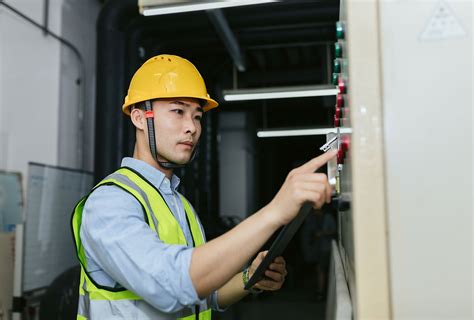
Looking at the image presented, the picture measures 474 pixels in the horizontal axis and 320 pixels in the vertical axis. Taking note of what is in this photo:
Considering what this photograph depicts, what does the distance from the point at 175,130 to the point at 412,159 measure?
0.86 metres

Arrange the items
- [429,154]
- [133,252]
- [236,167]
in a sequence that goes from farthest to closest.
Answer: [236,167]
[133,252]
[429,154]

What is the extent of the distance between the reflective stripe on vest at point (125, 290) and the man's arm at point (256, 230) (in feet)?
1.01

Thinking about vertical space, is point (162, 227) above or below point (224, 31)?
below

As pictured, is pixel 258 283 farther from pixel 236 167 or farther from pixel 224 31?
pixel 236 167

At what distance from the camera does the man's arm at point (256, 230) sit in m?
0.97

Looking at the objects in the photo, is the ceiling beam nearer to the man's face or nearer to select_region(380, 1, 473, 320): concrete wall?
the man's face

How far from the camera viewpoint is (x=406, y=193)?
0.84m

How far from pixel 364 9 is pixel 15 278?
326 cm

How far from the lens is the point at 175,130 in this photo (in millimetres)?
1500

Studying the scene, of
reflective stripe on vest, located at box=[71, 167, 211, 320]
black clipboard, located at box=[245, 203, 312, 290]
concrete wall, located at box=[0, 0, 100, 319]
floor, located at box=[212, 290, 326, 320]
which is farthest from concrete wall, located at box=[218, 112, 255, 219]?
black clipboard, located at box=[245, 203, 312, 290]

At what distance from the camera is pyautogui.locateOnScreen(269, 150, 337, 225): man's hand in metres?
0.96

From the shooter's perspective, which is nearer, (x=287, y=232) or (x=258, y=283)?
(x=287, y=232)

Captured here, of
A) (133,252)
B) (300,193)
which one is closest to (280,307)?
(133,252)

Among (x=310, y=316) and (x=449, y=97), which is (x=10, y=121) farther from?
(x=310, y=316)
